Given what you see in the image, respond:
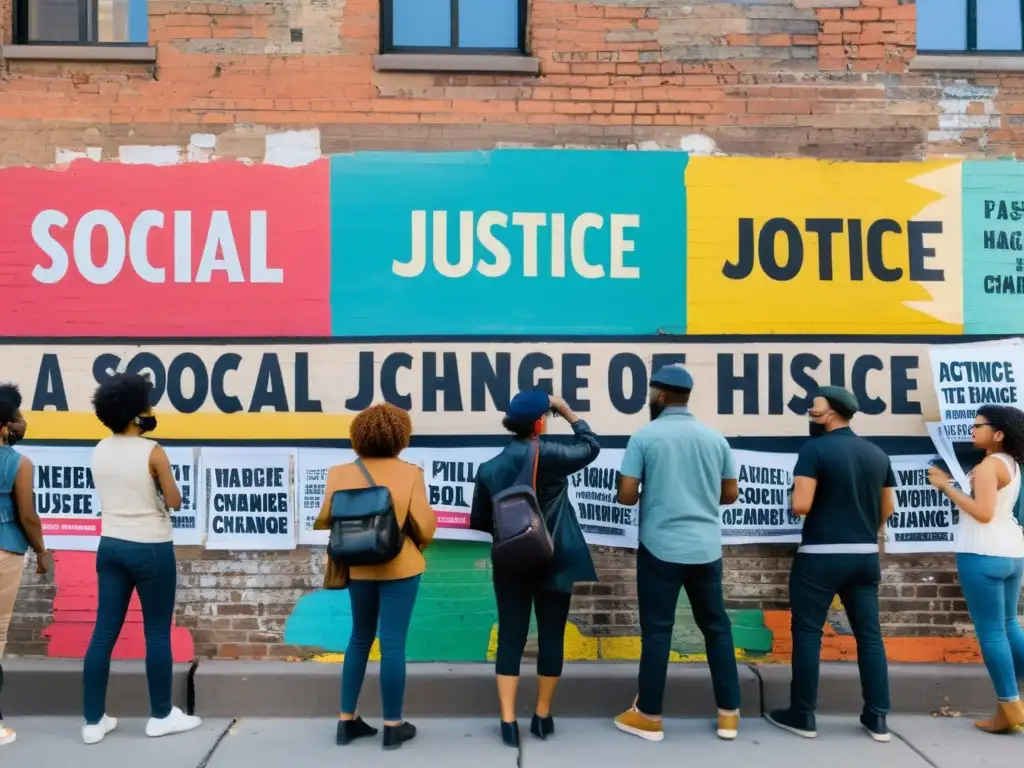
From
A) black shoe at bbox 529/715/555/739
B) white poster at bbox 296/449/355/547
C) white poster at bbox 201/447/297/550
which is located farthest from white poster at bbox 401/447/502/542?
black shoe at bbox 529/715/555/739

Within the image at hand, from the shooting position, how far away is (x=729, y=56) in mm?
5641

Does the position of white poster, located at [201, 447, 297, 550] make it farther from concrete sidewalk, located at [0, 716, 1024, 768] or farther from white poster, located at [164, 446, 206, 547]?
concrete sidewalk, located at [0, 716, 1024, 768]

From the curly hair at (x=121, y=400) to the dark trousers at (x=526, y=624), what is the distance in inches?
79.4

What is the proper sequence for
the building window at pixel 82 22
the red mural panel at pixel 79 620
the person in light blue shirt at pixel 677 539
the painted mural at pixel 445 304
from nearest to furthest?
the person in light blue shirt at pixel 677 539, the red mural panel at pixel 79 620, the painted mural at pixel 445 304, the building window at pixel 82 22

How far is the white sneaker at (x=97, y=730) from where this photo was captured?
15.2ft

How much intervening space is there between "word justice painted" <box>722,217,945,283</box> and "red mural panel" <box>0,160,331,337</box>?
8.60 feet

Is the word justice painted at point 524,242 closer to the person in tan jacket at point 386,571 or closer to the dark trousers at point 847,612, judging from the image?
the person in tan jacket at point 386,571

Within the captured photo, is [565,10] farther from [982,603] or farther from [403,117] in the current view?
[982,603]

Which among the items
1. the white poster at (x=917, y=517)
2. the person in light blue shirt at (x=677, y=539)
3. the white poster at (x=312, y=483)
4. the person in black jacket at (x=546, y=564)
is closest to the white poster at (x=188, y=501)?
the white poster at (x=312, y=483)

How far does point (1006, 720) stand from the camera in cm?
479

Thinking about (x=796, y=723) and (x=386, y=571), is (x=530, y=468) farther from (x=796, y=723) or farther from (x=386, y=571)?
(x=796, y=723)

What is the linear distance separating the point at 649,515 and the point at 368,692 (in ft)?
6.16

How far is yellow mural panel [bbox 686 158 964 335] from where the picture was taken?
18.4ft

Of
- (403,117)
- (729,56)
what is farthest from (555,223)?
(729,56)
